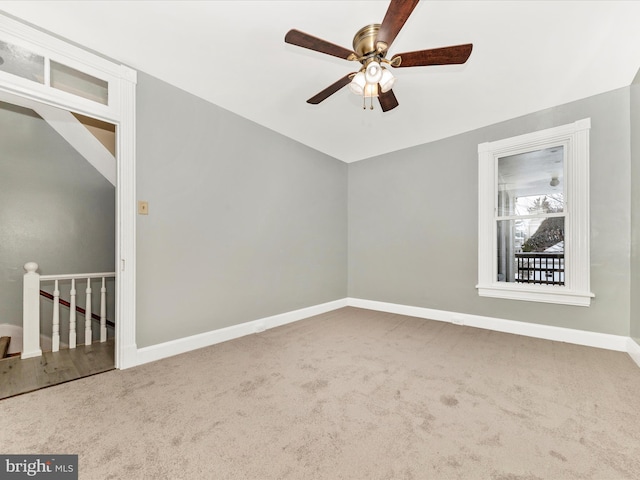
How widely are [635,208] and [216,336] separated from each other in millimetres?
4350

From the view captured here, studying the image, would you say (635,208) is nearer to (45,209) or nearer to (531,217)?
(531,217)

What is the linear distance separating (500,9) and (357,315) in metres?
3.64

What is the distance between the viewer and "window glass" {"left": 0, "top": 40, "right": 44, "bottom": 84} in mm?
1863

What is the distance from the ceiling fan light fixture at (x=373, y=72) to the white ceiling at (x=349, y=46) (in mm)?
380

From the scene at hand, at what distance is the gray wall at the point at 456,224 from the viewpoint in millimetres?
2746

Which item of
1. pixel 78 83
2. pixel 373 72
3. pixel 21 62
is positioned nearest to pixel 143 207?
pixel 78 83

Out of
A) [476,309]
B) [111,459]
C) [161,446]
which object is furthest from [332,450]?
[476,309]

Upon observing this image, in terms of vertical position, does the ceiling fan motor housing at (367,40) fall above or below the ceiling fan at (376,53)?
above

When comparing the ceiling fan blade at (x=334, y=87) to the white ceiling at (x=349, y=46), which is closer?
the white ceiling at (x=349, y=46)

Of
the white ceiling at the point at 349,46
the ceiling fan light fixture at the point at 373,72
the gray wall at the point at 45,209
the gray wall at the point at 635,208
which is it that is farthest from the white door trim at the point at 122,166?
the gray wall at the point at 635,208

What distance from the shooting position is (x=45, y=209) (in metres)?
3.80

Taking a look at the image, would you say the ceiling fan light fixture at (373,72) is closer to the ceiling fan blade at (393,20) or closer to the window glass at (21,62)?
the ceiling fan blade at (393,20)

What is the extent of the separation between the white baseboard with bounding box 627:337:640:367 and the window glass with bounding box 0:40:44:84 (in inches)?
210

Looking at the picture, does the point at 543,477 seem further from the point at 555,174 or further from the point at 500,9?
the point at 555,174
